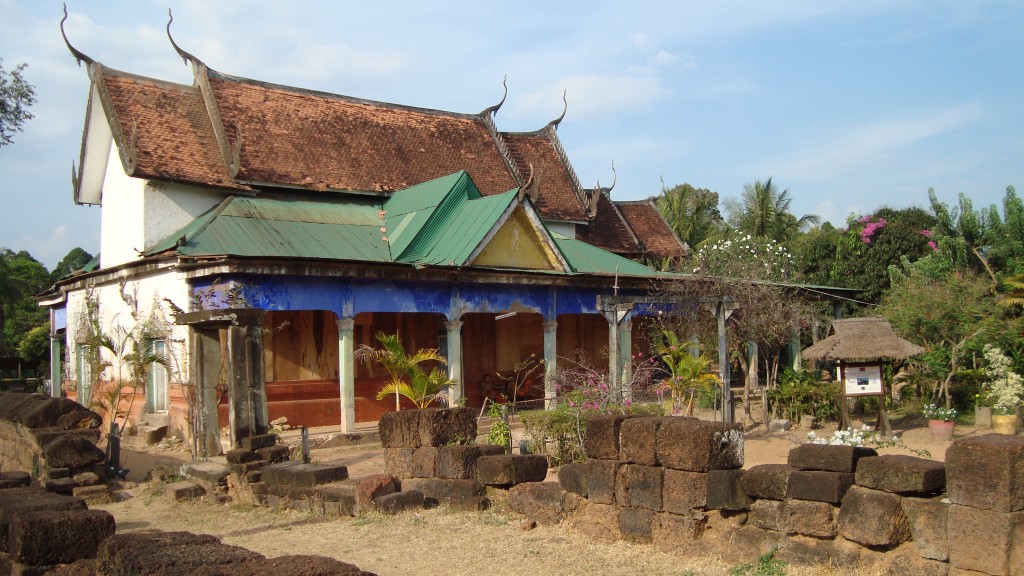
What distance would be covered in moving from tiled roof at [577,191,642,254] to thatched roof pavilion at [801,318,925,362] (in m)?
10.2

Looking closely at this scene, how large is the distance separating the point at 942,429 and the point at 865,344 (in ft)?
6.01

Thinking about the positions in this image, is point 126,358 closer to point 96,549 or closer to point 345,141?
point 345,141

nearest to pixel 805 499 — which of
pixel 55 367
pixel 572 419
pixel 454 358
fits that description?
pixel 572 419

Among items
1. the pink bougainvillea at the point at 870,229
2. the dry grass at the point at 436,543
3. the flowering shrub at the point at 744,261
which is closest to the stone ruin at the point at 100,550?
the dry grass at the point at 436,543

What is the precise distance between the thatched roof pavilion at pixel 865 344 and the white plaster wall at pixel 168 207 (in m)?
12.4

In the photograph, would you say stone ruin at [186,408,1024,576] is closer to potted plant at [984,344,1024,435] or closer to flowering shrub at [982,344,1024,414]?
potted plant at [984,344,1024,435]

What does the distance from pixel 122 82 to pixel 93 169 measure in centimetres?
268

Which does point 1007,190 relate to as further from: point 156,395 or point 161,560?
point 161,560

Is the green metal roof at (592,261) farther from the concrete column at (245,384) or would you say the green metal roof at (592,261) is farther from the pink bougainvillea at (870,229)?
the pink bougainvillea at (870,229)

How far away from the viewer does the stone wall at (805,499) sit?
5.55 m

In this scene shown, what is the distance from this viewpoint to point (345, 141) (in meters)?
21.5

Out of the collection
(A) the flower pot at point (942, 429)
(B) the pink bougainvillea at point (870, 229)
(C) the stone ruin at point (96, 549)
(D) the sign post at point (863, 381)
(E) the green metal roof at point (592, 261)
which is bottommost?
(A) the flower pot at point (942, 429)

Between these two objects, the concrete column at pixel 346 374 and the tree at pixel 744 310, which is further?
the tree at pixel 744 310

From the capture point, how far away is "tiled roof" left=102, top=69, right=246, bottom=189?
716 inches
